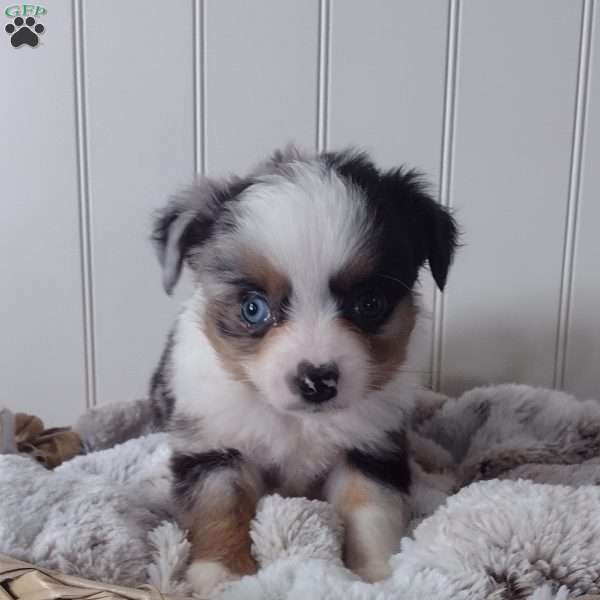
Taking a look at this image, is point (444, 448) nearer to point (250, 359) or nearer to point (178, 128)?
point (250, 359)

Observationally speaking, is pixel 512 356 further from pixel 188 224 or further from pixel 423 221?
pixel 188 224

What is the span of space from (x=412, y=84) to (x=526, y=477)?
1.09 meters

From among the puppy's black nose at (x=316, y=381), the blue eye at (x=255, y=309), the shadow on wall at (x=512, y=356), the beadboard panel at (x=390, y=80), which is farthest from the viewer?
the shadow on wall at (x=512, y=356)

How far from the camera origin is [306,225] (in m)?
1.32

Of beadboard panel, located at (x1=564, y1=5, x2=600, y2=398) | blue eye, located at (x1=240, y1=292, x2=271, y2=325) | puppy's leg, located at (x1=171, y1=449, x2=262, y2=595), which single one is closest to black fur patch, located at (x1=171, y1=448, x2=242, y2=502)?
puppy's leg, located at (x1=171, y1=449, x2=262, y2=595)

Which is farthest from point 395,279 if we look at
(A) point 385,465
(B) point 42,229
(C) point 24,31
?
(C) point 24,31

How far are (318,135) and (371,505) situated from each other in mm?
1151

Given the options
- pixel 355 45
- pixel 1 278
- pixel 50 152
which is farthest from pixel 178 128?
Result: pixel 1 278

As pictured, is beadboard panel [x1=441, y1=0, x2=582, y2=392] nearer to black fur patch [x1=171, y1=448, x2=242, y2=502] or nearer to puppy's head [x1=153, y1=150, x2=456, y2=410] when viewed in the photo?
puppy's head [x1=153, y1=150, x2=456, y2=410]

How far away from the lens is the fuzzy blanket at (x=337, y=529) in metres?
1.12

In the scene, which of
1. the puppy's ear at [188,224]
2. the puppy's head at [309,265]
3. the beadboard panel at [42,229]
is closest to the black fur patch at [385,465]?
the puppy's head at [309,265]

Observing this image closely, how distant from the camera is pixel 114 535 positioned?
1.32 meters

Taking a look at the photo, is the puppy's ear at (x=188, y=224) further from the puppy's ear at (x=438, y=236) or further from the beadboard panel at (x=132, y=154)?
the beadboard panel at (x=132, y=154)

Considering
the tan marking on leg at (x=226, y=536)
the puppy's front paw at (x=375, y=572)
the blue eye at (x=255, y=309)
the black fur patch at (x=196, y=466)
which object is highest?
the blue eye at (x=255, y=309)
